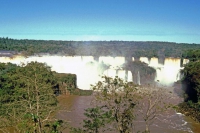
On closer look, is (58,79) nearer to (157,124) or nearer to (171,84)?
(157,124)

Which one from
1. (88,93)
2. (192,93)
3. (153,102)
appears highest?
(153,102)

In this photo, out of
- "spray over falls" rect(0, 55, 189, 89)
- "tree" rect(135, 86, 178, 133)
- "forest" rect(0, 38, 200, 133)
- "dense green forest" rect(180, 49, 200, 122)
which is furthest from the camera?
"spray over falls" rect(0, 55, 189, 89)

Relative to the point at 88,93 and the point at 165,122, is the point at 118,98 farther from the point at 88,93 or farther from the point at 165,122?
the point at 88,93

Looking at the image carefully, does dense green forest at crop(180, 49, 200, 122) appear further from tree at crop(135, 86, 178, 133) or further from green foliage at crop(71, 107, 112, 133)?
green foliage at crop(71, 107, 112, 133)

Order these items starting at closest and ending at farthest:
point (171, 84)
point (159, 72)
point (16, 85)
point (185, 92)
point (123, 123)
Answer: point (123, 123) < point (16, 85) < point (185, 92) < point (171, 84) < point (159, 72)

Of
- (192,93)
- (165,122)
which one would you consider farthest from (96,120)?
(192,93)

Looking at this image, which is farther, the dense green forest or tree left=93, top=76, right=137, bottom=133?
the dense green forest

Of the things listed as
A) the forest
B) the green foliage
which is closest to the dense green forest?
the forest

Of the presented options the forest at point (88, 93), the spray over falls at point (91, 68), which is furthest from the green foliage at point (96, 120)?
the spray over falls at point (91, 68)

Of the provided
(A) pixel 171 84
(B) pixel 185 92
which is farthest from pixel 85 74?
(B) pixel 185 92

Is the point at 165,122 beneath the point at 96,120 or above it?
beneath

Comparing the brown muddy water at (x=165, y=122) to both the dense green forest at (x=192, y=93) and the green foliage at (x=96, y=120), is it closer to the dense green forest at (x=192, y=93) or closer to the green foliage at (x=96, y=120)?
the dense green forest at (x=192, y=93)
